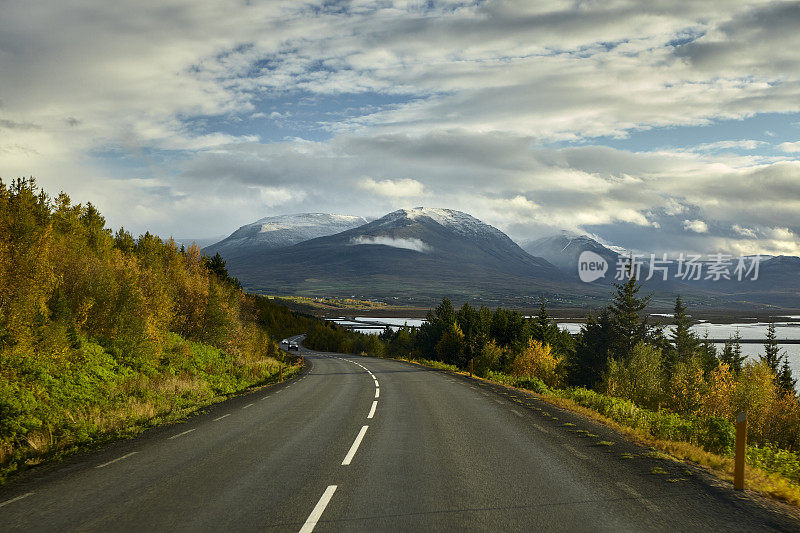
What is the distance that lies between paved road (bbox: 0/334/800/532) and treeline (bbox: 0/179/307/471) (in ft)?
7.96

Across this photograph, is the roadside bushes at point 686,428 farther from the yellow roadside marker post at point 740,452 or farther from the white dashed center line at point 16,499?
the white dashed center line at point 16,499

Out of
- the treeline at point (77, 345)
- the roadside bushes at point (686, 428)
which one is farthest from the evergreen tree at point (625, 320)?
the roadside bushes at point (686, 428)

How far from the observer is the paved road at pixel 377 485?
605 cm

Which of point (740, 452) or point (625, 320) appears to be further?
point (625, 320)

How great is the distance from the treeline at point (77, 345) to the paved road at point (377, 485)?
7.96ft

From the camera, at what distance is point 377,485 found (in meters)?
7.50

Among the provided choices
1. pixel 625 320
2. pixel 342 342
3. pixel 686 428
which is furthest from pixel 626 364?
pixel 686 428

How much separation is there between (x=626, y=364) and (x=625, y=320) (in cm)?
1115

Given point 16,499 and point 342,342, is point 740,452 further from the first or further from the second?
point 342,342

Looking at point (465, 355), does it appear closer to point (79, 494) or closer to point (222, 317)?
point (222, 317)

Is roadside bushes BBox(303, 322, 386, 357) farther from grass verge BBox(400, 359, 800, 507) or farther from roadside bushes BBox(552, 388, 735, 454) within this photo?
grass verge BBox(400, 359, 800, 507)

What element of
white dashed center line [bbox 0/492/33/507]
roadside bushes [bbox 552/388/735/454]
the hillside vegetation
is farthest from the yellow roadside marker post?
the hillside vegetation

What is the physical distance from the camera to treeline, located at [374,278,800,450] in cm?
5378

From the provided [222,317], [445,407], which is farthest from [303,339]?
[445,407]
